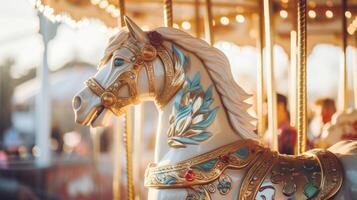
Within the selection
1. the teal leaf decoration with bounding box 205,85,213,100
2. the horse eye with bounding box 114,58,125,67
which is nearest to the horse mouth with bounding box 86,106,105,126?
the horse eye with bounding box 114,58,125,67

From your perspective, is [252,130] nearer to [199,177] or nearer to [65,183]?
[199,177]

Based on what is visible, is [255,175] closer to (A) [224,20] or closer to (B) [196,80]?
(B) [196,80]

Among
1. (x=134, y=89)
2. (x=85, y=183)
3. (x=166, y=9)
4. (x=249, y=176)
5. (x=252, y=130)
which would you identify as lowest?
(x=85, y=183)

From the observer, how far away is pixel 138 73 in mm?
2650

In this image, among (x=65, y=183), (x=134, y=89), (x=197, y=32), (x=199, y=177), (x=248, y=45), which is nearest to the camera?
(x=199, y=177)

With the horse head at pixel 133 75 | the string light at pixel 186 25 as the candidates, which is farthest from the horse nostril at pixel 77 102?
the string light at pixel 186 25

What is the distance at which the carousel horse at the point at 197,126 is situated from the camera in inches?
97.7

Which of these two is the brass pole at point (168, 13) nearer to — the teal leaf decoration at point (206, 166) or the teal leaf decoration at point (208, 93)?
the teal leaf decoration at point (208, 93)

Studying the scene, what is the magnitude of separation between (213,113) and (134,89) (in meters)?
0.33

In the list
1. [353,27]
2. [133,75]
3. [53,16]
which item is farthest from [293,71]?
[133,75]

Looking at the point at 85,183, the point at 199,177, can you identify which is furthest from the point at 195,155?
the point at 85,183

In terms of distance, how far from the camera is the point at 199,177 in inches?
98.0

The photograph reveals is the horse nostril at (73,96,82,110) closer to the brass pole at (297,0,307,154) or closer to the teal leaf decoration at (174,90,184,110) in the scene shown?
the teal leaf decoration at (174,90,184,110)

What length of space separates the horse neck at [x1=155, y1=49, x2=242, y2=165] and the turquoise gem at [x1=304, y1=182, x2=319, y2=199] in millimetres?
330
